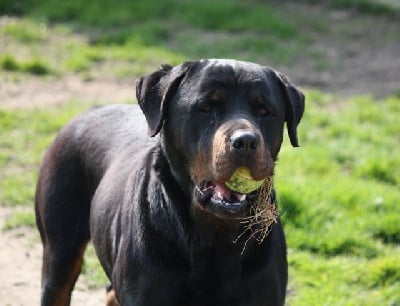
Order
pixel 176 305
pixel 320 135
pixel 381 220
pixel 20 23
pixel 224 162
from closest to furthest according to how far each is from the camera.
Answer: pixel 224 162, pixel 176 305, pixel 381 220, pixel 320 135, pixel 20 23

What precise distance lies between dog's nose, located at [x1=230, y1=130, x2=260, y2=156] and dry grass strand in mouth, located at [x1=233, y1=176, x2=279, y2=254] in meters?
0.46

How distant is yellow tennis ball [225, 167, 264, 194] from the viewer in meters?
3.80

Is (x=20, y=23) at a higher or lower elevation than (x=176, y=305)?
lower

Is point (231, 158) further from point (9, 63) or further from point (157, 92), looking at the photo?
point (9, 63)

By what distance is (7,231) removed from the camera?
6648 millimetres

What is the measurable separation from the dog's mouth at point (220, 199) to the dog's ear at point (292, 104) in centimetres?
46

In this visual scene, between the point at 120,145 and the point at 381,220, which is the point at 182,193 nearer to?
the point at 120,145

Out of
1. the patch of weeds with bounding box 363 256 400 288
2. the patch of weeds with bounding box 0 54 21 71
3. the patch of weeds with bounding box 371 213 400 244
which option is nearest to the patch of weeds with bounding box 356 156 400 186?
the patch of weeds with bounding box 371 213 400 244

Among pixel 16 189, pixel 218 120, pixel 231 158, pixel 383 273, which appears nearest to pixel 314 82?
pixel 16 189

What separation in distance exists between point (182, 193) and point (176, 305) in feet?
1.70

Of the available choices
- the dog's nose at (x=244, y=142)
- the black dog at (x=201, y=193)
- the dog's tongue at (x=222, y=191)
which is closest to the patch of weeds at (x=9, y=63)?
the black dog at (x=201, y=193)

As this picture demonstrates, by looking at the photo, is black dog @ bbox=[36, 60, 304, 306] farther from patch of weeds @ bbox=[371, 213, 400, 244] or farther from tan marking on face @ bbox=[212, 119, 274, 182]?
patch of weeds @ bbox=[371, 213, 400, 244]

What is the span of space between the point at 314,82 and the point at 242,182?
6392 millimetres

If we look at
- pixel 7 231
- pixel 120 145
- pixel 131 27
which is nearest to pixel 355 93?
pixel 131 27
